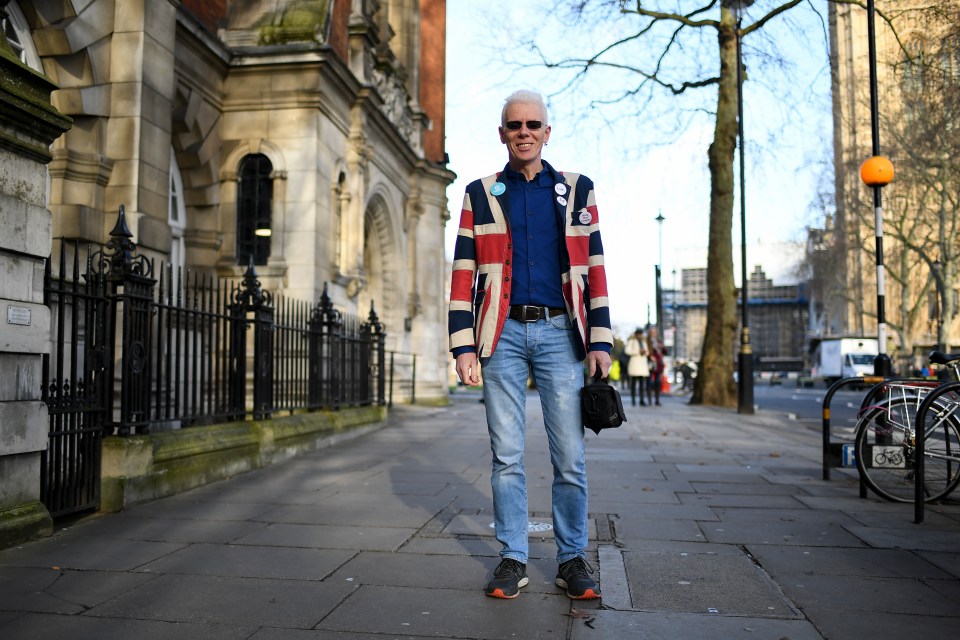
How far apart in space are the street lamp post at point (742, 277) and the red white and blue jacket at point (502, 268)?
1420 cm

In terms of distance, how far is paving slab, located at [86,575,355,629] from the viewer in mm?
3311

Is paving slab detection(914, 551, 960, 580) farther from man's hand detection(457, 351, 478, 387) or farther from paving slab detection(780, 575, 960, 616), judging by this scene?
man's hand detection(457, 351, 478, 387)

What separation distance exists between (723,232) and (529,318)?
684 inches

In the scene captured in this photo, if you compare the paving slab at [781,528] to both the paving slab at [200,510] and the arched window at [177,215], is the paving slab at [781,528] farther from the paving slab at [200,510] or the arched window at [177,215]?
the arched window at [177,215]

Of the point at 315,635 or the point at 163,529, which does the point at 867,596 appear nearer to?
the point at 315,635

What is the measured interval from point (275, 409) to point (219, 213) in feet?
23.9

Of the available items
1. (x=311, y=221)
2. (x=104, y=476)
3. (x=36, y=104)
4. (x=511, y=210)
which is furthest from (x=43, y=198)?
(x=311, y=221)

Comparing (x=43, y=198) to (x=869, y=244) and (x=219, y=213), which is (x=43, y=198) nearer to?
(x=219, y=213)

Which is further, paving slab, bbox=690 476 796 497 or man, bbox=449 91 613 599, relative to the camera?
paving slab, bbox=690 476 796 497

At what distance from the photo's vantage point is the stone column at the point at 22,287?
14.8ft

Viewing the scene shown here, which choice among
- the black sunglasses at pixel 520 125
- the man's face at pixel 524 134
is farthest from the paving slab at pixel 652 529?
the black sunglasses at pixel 520 125

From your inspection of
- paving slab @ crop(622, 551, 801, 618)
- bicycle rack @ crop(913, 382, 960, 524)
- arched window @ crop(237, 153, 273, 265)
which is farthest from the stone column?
arched window @ crop(237, 153, 273, 265)

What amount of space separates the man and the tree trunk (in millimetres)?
17058

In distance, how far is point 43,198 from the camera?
4.86 m
